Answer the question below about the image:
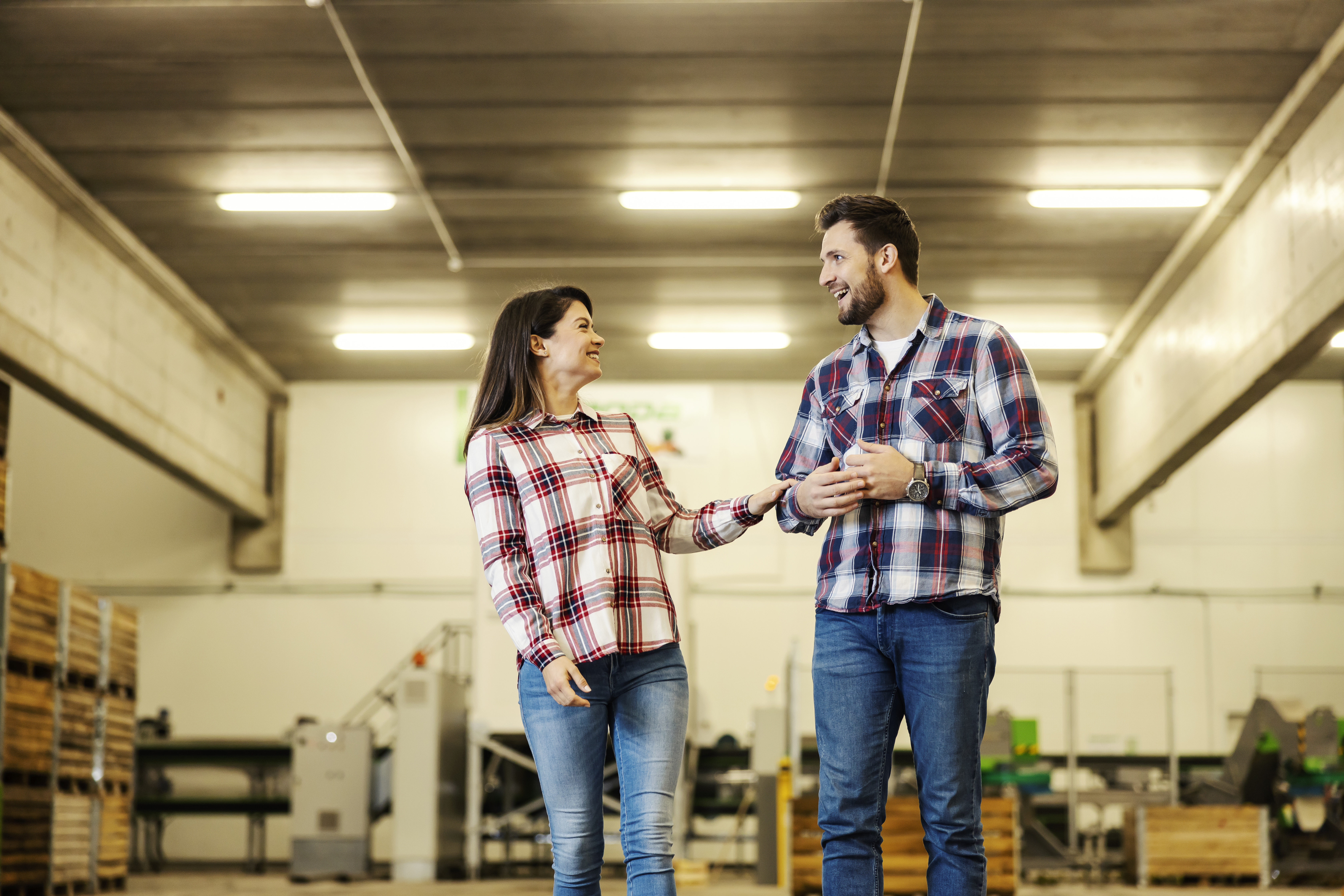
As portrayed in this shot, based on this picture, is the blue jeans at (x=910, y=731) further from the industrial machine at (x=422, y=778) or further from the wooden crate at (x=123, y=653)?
the industrial machine at (x=422, y=778)

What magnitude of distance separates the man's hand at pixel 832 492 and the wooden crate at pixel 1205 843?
29.5 ft

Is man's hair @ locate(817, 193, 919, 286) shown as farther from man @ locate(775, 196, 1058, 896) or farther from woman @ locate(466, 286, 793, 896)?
woman @ locate(466, 286, 793, 896)

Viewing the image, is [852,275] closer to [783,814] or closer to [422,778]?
[783,814]

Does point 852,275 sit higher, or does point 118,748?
point 852,275

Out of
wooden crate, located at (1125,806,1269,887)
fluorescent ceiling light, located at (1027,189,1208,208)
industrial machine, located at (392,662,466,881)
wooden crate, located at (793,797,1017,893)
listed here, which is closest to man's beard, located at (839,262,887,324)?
wooden crate, located at (793,797,1017,893)

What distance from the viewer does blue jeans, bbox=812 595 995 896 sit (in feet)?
8.95

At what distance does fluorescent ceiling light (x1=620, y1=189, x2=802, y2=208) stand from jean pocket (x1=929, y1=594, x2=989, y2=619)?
814cm

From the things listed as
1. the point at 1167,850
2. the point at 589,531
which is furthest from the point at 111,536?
the point at 589,531

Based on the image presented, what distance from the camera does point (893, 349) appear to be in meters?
3.04

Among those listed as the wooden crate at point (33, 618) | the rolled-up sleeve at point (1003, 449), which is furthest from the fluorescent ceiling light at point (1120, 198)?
the rolled-up sleeve at point (1003, 449)

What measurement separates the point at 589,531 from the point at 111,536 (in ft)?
49.1

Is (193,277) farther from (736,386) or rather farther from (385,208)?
(736,386)

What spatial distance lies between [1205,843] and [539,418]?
31.1ft

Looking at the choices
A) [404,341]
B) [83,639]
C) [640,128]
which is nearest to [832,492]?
[640,128]
